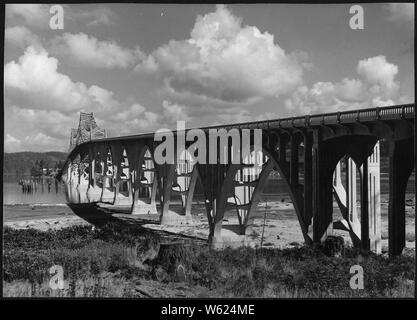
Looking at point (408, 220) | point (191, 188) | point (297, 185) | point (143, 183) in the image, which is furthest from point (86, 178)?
point (297, 185)

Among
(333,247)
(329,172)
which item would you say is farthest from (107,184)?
(333,247)

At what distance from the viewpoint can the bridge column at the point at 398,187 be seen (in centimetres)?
1611

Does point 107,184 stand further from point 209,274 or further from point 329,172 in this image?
point 209,274

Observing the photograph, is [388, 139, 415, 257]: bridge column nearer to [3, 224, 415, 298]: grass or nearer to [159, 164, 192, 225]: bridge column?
[3, 224, 415, 298]: grass

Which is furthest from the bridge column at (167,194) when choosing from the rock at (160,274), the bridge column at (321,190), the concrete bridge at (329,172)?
the rock at (160,274)

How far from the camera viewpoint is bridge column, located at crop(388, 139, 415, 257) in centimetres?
1611

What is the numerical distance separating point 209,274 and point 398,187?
766 centimetres

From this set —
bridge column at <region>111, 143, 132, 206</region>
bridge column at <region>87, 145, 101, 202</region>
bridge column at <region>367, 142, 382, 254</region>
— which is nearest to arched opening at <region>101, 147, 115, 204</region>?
bridge column at <region>87, 145, 101, 202</region>

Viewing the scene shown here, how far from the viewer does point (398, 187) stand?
16156mm

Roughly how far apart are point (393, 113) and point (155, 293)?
10112 millimetres

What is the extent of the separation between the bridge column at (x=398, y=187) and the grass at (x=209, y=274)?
2.88 ft

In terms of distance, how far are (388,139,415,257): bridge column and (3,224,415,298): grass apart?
88 centimetres

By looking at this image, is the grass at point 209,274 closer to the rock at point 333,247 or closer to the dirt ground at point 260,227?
the rock at point 333,247
